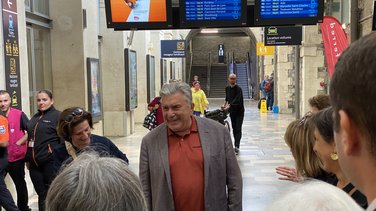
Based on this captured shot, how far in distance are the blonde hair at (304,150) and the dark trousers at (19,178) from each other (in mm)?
3771

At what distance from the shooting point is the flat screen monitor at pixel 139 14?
6797 mm

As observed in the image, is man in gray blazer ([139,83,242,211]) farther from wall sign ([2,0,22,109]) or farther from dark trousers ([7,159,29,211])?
wall sign ([2,0,22,109])

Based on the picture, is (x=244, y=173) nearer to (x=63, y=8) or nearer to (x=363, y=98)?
(x=63, y=8)

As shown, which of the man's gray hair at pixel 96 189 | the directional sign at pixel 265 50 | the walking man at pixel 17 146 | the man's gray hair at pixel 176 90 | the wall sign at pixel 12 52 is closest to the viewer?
the man's gray hair at pixel 96 189

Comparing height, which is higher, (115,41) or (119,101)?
(115,41)

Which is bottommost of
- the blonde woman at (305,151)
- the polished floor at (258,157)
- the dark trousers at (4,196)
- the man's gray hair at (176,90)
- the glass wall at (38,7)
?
the polished floor at (258,157)

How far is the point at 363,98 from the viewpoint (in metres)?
0.76

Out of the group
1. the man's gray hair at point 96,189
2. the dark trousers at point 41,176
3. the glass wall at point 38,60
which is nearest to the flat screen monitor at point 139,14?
the glass wall at point 38,60

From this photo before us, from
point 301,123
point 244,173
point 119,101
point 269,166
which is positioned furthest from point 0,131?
point 119,101

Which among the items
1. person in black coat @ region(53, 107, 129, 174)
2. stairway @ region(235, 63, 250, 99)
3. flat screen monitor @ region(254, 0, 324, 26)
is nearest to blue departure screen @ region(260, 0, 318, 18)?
flat screen monitor @ region(254, 0, 324, 26)

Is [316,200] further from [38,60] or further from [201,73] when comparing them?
[201,73]

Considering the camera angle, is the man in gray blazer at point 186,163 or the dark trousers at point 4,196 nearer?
the man in gray blazer at point 186,163

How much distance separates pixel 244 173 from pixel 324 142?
5484 mm

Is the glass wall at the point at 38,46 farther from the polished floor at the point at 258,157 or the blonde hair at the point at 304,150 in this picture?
the blonde hair at the point at 304,150
